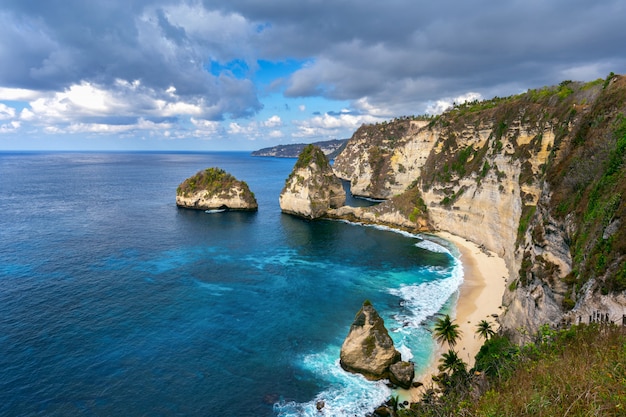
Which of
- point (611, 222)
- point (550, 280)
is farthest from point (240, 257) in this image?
point (611, 222)

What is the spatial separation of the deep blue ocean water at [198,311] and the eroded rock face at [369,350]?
4.13 ft

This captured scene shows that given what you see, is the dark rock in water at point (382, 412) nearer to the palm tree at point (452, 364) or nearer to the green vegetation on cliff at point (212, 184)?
the palm tree at point (452, 364)

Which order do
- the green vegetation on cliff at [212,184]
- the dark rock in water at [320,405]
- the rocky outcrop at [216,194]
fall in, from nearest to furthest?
1. the dark rock in water at [320,405]
2. the rocky outcrop at [216,194]
3. the green vegetation on cliff at [212,184]

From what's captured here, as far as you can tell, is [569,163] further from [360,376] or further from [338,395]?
[338,395]

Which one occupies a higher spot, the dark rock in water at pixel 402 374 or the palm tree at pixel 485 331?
the palm tree at pixel 485 331

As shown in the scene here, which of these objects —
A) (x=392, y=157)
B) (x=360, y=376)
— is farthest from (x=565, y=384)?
(x=392, y=157)

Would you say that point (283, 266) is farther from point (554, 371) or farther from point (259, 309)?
point (554, 371)

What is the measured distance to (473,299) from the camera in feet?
157

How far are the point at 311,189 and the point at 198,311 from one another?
2323 inches

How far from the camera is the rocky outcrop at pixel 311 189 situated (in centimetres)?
9894

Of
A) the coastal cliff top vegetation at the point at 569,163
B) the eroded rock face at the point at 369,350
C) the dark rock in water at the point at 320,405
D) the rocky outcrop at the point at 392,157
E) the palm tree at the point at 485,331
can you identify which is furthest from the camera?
the rocky outcrop at the point at 392,157

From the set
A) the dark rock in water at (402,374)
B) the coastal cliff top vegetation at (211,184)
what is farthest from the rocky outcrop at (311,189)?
the dark rock in water at (402,374)

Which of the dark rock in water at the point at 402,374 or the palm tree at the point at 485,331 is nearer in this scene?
the dark rock in water at the point at 402,374

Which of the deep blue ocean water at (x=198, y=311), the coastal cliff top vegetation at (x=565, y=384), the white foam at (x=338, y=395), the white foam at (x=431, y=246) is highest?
the coastal cliff top vegetation at (x=565, y=384)
